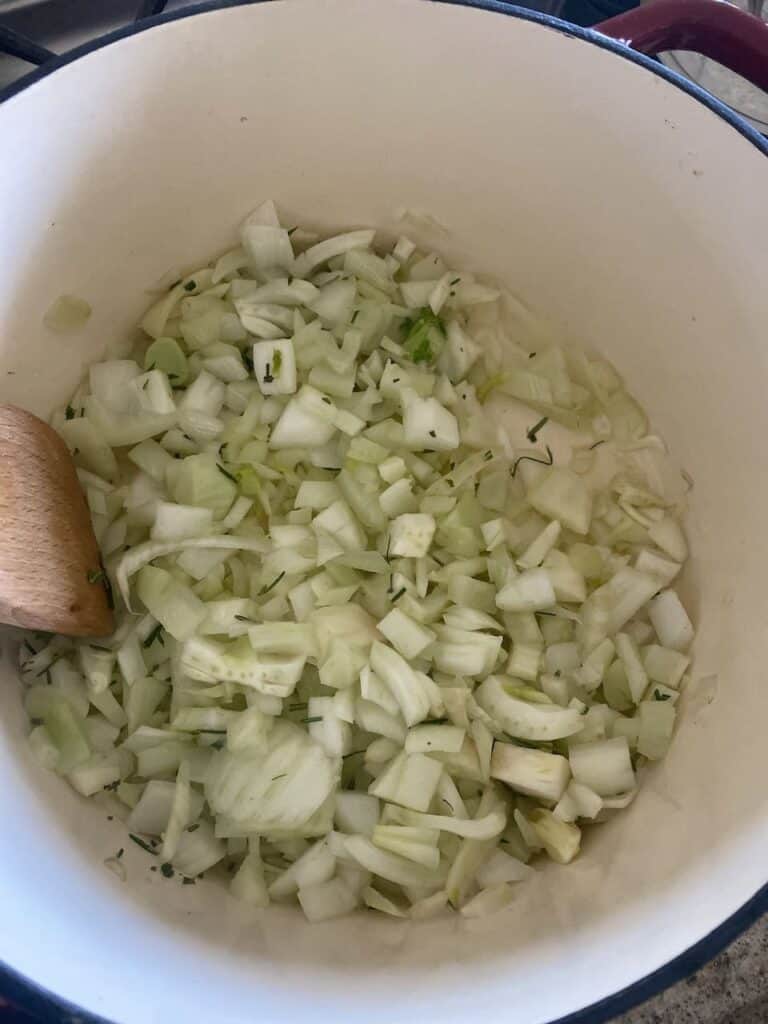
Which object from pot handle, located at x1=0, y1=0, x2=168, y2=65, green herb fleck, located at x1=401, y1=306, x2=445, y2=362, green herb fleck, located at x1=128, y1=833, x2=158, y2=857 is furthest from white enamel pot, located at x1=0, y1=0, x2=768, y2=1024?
pot handle, located at x1=0, y1=0, x2=168, y2=65

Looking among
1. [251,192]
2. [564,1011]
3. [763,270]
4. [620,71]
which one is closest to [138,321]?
[251,192]

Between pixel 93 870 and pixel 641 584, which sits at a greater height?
pixel 641 584

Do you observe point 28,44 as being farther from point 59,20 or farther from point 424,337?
point 424,337

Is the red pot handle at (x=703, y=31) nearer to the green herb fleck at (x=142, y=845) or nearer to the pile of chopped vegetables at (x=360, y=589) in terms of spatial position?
the pile of chopped vegetables at (x=360, y=589)

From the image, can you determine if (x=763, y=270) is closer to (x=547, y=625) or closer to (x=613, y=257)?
(x=613, y=257)

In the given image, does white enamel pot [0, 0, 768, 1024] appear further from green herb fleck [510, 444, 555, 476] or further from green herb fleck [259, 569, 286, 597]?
green herb fleck [259, 569, 286, 597]
